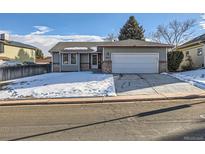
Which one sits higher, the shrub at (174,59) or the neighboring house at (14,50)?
the neighboring house at (14,50)

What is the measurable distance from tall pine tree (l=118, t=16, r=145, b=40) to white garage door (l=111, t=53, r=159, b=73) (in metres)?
22.5

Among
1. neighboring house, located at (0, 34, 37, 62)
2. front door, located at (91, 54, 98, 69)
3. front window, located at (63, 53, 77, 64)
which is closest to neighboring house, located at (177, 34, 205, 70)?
front door, located at (91, 54, 98, 69)

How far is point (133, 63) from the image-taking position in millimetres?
26828

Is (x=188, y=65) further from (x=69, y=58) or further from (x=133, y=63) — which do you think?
(x=69, y=58)

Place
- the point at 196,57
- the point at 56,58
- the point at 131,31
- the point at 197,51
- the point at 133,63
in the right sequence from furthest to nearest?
the point at 131,31
the point at 56,58
the point at 196,57
the point at 197,51
the point at 133,63

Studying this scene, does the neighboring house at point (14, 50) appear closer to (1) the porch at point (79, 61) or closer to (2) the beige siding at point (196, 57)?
(1) the porch at point (79, 61)

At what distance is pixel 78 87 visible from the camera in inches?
699

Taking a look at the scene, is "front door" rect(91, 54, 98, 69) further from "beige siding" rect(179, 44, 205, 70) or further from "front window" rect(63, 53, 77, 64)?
"beige siding" rect(179, 44, 205, 70)

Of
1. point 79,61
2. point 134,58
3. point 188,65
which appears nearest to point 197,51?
point 188,65

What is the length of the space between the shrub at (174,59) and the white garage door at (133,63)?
269 cm

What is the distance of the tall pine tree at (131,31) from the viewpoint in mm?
49281

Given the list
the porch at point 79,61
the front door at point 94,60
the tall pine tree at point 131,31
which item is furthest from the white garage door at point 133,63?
the tall pine tree at point 131,31

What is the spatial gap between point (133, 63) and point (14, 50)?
940 inches
